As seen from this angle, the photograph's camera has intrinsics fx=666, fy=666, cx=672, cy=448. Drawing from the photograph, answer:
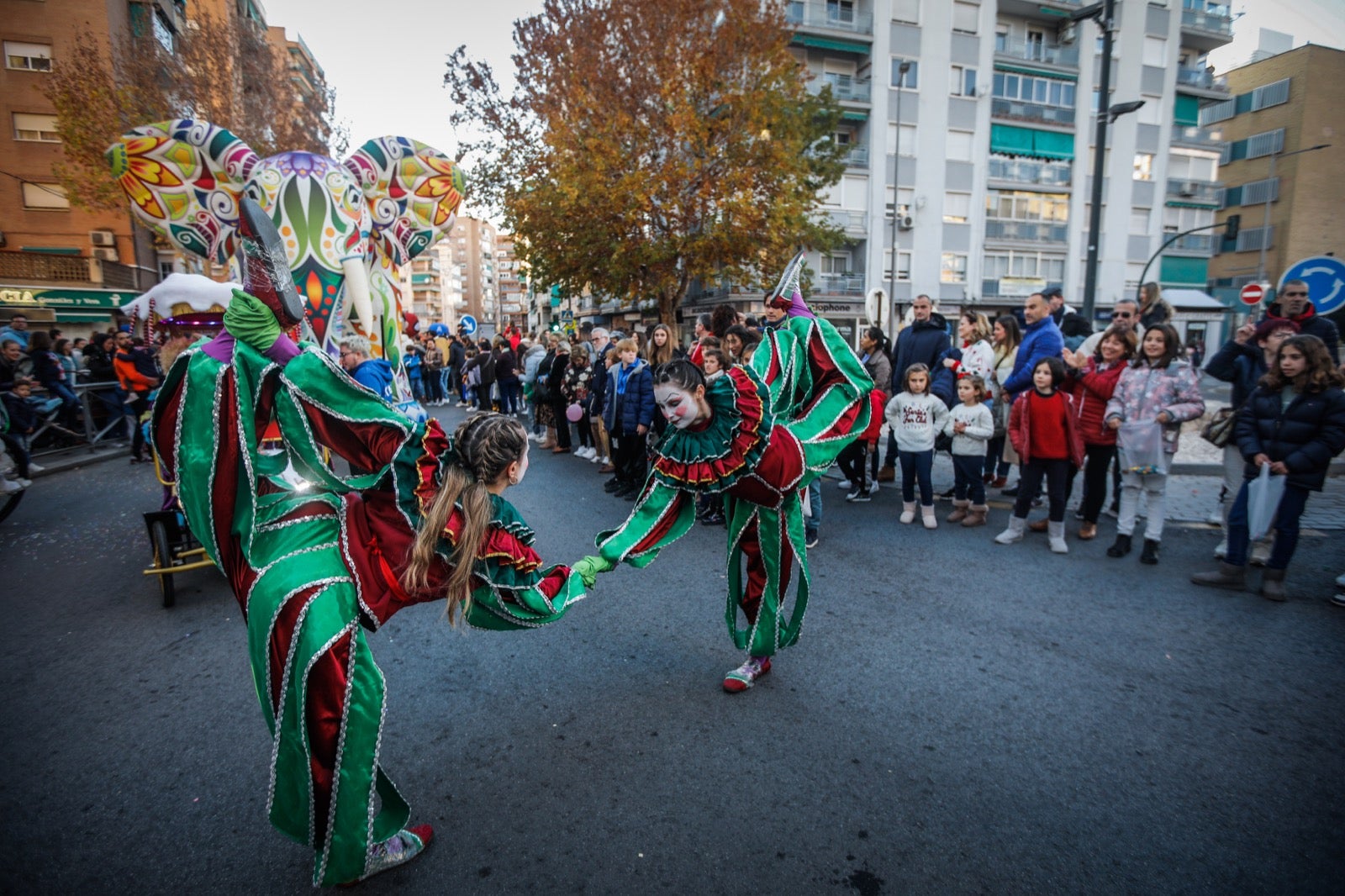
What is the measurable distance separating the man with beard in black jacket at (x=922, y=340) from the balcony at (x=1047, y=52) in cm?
3030

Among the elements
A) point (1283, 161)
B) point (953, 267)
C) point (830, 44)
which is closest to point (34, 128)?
point (830, 44)

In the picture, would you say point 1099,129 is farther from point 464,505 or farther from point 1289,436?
point 464,505

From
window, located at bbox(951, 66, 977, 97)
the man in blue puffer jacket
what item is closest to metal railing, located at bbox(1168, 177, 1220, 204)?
window, located at bbox(951, 66, 977, 97)

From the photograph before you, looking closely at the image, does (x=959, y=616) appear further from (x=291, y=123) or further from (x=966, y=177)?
(x=966, y=177)

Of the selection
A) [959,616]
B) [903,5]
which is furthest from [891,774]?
[903,5]

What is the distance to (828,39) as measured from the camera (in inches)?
1085

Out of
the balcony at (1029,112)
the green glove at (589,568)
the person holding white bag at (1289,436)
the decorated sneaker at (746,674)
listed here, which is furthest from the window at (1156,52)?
the green glove at (589,568)

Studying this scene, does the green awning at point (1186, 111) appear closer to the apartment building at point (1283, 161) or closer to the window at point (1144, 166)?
the apartment building at point (1283, 161)

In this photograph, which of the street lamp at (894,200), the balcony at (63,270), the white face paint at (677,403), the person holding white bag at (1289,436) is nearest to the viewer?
the white face paint at (677,403)

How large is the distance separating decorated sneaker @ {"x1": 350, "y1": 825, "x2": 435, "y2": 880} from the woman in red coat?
535 cm

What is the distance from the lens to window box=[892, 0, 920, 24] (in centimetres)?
2786

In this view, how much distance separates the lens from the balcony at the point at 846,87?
28281 millimetres

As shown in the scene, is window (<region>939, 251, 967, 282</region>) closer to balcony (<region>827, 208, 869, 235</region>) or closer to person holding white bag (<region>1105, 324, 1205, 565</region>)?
balcony (<region>827, 208, 869, 235</region>)

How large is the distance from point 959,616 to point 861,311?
2766 centimetres
